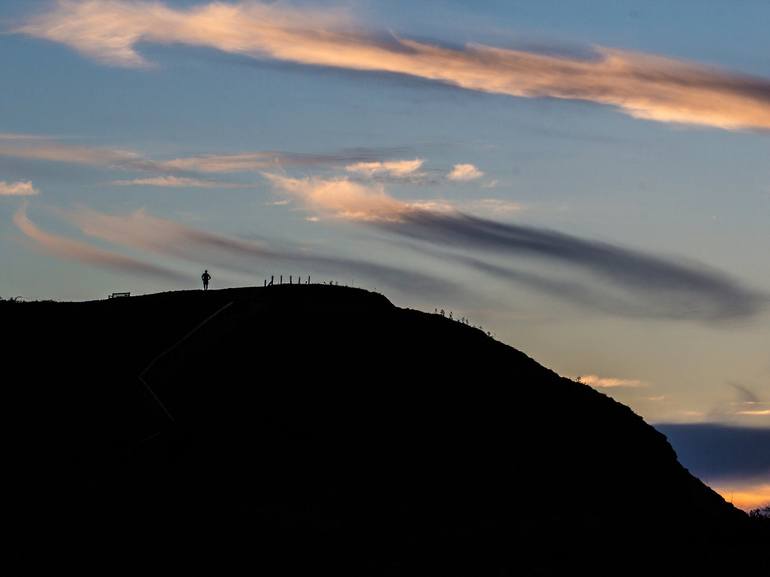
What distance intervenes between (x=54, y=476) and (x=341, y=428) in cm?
1115

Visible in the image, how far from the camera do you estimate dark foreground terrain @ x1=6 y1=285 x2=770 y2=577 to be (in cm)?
4625

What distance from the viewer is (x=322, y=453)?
52594 millimetres

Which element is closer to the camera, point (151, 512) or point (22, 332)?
point (151, 512)

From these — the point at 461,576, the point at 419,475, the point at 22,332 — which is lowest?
the point at 461,576

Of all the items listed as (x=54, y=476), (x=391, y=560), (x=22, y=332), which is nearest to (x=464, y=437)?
(x=391, y=560)

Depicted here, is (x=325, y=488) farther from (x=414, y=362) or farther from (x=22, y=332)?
(x=22, y=332)

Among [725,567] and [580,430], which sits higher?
[580,430]

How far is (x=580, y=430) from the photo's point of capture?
196ft

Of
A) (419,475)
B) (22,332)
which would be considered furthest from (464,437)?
(22,332)

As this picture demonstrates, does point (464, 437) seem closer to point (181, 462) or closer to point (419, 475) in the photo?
point (419, 475)

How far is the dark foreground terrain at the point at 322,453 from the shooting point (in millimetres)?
46250

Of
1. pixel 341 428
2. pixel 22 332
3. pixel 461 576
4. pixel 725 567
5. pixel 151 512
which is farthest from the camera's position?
pixel 22 332

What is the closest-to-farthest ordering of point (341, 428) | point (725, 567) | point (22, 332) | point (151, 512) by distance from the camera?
point (151, 512)
point (725, 567)
point (341, 428)
point (22, 332)

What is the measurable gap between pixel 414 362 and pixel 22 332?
63.2 ft
